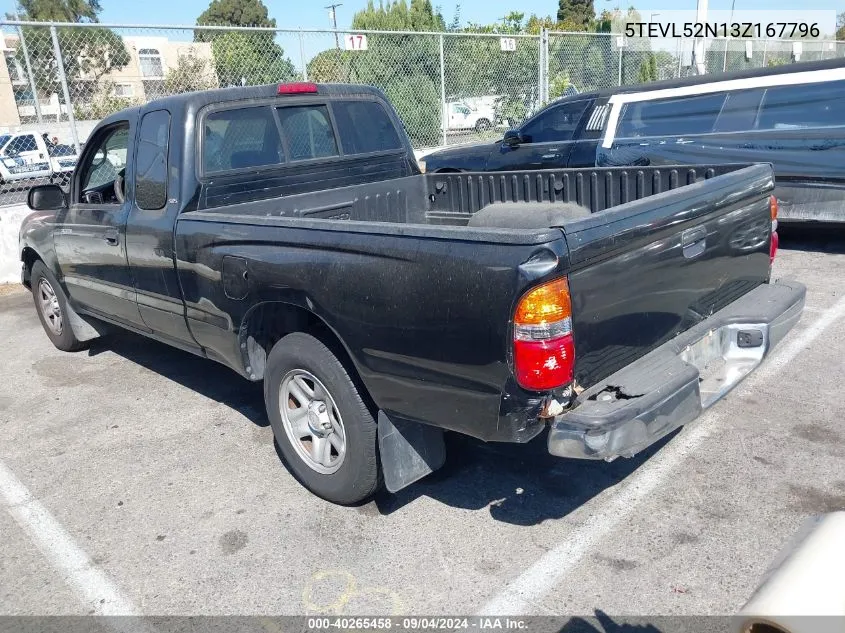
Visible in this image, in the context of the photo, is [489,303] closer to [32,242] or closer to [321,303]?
[321,303]

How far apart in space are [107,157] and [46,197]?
494 millimetres

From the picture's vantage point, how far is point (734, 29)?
27609 millimetres

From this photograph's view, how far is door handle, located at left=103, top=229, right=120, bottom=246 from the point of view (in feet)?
15.0

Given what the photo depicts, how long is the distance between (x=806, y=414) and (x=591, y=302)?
7.28 feet

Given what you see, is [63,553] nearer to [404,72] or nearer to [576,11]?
[404,72]

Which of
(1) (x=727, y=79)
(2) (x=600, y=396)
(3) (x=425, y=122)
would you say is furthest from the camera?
(3) (x=425, y=122)

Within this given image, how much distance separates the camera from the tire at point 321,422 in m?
3.24

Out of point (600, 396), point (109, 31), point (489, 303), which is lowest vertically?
point (600, 396)

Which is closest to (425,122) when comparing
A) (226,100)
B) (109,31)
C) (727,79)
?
(109,31)

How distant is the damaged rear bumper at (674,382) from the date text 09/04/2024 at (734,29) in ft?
59.8

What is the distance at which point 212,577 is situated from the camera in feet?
10.1

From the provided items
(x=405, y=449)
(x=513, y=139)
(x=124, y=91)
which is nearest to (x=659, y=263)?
(x=405, y=449)

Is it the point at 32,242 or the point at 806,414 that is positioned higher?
the point at 32,242

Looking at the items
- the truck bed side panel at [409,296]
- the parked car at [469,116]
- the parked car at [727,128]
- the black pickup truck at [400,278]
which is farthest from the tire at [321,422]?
the parked car at [469,116]
